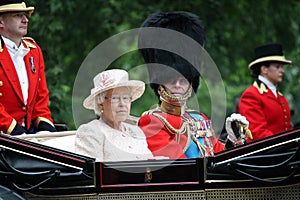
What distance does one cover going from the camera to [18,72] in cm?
602

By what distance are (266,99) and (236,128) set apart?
2.79 meters

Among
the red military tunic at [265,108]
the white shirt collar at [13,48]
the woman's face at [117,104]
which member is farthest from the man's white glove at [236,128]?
the red military tunic at [265,108]

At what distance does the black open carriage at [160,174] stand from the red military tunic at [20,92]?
714 millimetres

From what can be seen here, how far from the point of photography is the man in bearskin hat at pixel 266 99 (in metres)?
8.09

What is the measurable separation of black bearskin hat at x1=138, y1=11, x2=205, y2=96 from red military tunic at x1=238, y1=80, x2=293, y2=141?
231cm

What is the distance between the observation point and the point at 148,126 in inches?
212

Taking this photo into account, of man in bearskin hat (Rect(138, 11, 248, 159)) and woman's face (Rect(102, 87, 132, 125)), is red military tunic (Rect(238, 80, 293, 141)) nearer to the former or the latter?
man in bearskin hat (Rect(138, 11, 248, 159))

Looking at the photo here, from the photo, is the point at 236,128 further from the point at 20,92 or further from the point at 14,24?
the point at 14,24

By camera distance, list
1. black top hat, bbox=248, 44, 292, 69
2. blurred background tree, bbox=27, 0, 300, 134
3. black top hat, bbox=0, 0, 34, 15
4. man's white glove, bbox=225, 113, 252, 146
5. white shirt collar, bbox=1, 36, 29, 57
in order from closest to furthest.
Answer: man's white glove, bbox=225, 113, 252, 146 < black top hat, bbox=0, 0, 34, 15 < white shirt collar, bbox=1, 36, 29, 57 < black top hat, bbox=248, 44, 292, 69 < blurred background tree, bbox=27, 0, 300, 134

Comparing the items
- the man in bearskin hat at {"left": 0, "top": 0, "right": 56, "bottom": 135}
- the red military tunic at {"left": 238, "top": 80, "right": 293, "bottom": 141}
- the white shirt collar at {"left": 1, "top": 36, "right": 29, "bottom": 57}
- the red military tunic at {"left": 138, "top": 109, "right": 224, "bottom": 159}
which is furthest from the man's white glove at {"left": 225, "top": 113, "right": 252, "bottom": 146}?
the red military tunic at {"left": 238, "top": 80, "right": 293, "bottom": 141}

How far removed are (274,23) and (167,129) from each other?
7.36 meters

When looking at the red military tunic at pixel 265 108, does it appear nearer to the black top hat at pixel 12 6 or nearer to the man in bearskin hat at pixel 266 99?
the man in bearskin hat at pixel 266 99

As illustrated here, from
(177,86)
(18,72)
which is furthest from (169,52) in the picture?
(18,72)

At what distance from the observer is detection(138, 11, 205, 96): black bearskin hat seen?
226 inches
